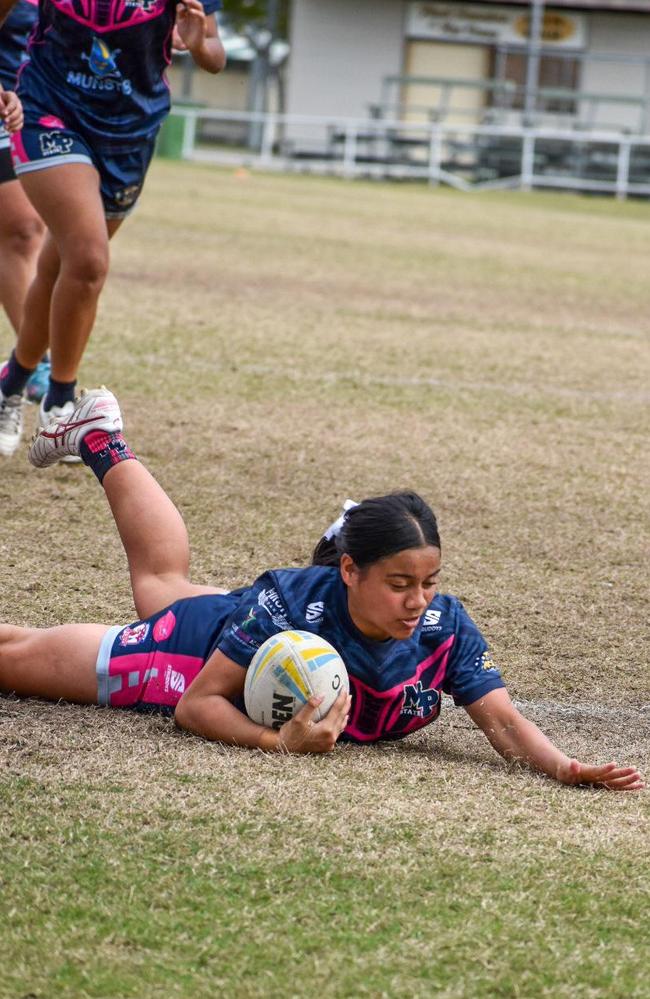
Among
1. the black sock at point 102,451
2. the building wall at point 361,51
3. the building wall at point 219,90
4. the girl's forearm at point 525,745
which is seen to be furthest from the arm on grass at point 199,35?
the building wall at point 219,90

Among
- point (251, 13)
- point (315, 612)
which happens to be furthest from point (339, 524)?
point (251, 13)

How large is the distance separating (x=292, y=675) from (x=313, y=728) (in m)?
0.13

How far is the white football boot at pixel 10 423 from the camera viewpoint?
21.0ft

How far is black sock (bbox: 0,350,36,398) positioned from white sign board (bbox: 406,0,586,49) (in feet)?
108

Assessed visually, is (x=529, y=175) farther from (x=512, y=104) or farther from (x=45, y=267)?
(x=45, y=267)

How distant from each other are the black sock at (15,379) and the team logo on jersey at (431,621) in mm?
3185

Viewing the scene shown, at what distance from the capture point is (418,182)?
32.3 metres

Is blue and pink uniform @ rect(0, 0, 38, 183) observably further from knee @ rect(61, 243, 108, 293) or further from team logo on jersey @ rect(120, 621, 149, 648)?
team logo on jersey @ rect(120, 621, 149, 648)

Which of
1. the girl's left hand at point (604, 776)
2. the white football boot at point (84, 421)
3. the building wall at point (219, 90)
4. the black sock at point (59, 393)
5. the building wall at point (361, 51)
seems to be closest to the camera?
the girl's left hand at point (604, 776)

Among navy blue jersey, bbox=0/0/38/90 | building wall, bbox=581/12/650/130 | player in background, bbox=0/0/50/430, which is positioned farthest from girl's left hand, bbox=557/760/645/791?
building wall, bbox=581/12/650/130

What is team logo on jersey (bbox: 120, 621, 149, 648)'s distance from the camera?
3963mm

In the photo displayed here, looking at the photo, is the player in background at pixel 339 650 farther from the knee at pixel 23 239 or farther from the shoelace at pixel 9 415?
the knee at pixel 23 239

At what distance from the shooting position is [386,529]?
3.57m

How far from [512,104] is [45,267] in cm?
3298
